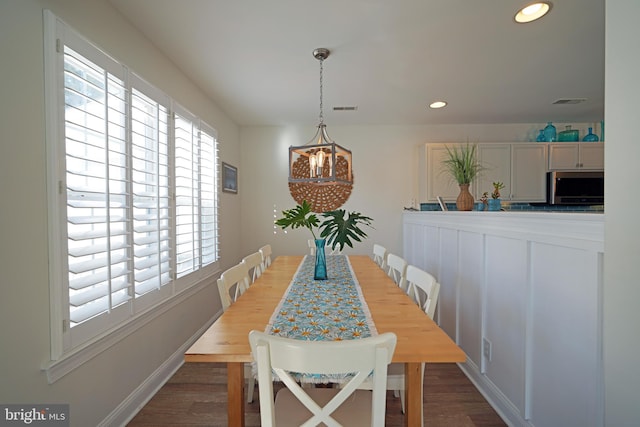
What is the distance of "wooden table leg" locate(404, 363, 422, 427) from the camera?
0.97 metres

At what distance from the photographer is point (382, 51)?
6.53 ft

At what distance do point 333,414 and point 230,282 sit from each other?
33.2 inches

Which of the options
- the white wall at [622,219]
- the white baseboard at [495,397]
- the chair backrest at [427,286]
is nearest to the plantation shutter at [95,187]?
the chair backrest at [427,286]

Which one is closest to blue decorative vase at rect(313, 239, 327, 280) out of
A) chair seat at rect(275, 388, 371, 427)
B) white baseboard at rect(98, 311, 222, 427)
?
chair seat at rect(275, 388, 371, 427)

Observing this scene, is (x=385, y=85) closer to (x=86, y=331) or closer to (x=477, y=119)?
(x=477, y=119)

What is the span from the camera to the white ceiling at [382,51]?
1579 millimetres

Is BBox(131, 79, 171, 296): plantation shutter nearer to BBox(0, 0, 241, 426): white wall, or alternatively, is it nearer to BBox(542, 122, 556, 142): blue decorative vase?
BBox(0, 0, 241, 426): white wall

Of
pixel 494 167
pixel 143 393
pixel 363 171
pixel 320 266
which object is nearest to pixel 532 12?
pixel 320 266

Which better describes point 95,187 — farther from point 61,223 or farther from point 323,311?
point 323,311

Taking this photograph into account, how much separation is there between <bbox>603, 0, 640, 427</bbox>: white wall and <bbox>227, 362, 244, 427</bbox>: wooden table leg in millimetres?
1112

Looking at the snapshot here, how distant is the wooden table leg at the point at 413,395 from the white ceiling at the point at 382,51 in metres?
1.78

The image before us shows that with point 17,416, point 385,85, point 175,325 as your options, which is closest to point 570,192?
point 385,85

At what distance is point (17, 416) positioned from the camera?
1079mm

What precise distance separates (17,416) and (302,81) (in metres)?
2.60
